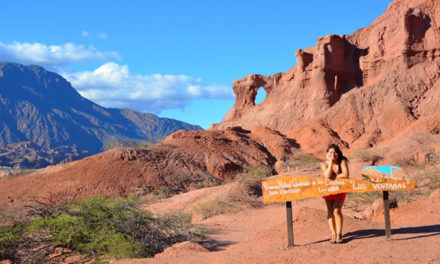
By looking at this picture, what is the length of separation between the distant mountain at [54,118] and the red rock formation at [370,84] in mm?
65604

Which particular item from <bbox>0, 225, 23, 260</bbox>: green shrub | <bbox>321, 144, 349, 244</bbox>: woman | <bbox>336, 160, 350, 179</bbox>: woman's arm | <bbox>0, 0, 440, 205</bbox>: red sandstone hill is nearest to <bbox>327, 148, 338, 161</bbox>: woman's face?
<bbox>321, 144, 349, 244</bbox>: woman

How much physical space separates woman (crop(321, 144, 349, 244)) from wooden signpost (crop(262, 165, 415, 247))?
171mm

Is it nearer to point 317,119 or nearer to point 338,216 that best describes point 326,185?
point 338,216

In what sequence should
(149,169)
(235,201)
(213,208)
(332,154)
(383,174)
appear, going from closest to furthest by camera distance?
1. (332,154)
2. (383,174)
3. (213,208)
4. (235,201)
5. (149,169)

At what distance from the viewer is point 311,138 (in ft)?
117

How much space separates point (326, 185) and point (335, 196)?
28 cm

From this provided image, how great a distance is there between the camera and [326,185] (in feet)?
21.3

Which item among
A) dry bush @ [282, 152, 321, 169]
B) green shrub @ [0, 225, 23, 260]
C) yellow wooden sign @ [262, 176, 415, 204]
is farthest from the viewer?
dry bush @ [282, 152, 321, 169]

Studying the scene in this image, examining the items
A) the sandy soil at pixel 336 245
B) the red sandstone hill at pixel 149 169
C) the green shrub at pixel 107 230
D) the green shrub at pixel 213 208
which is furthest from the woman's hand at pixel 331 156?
the red sandstone hill at pixel 149 169

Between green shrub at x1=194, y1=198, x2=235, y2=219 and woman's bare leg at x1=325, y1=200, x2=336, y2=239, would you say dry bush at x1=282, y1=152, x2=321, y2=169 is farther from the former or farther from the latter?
woman's bare leg at x1=325, y1=200, x2=336, y2=239

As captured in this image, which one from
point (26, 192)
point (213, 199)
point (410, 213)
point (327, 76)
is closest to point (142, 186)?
point (26, 192)

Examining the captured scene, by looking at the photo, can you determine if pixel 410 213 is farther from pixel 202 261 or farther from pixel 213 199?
pixel 213 199

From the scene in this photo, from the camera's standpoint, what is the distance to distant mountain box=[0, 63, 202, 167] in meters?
120

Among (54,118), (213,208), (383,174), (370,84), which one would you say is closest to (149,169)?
(213,208)
